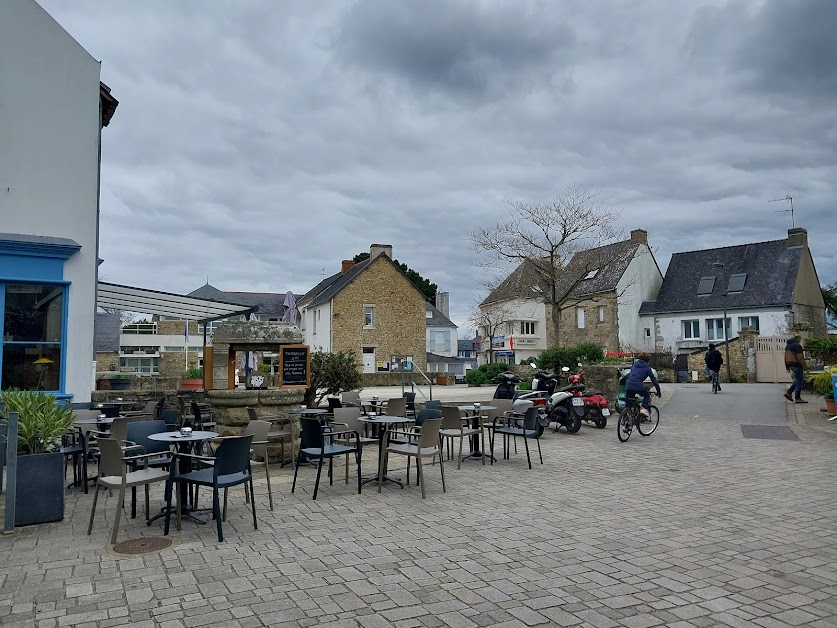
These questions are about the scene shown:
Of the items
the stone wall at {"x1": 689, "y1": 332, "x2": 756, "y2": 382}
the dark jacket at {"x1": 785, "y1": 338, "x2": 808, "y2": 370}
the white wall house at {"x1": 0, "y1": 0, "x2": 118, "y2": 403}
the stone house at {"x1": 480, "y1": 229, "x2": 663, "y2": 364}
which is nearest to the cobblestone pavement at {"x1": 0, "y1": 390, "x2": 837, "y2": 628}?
the white wall house at {"x1": 0, "y1": 0, "x2": 118, "y2": 403}

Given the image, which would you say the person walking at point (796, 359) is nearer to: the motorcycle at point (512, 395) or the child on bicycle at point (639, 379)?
the child on bicycle at point (639, 379)

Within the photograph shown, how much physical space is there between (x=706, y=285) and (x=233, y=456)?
1595 inches

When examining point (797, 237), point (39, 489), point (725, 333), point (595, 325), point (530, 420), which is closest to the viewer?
point (39, 489)

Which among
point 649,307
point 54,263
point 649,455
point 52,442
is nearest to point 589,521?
point 649,455

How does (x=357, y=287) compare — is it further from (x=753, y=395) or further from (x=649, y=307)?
(x=753, y=395)

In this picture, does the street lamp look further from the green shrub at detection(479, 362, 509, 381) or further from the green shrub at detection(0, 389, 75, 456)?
the green shrub at detection(0, 389, 75, 456)

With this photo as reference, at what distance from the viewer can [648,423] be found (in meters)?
12.5

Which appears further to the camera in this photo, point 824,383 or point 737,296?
point 737,296

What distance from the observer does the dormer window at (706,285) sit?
1580 inches

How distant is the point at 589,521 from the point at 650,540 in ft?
2.37

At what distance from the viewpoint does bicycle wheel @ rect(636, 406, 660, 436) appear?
39.6 ft

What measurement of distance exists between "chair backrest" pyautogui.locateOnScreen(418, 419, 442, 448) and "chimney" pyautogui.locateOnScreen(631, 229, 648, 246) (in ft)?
125

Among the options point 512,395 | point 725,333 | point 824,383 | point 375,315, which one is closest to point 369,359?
point 375,315

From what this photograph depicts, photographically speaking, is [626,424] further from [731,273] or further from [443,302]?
[443,302]
